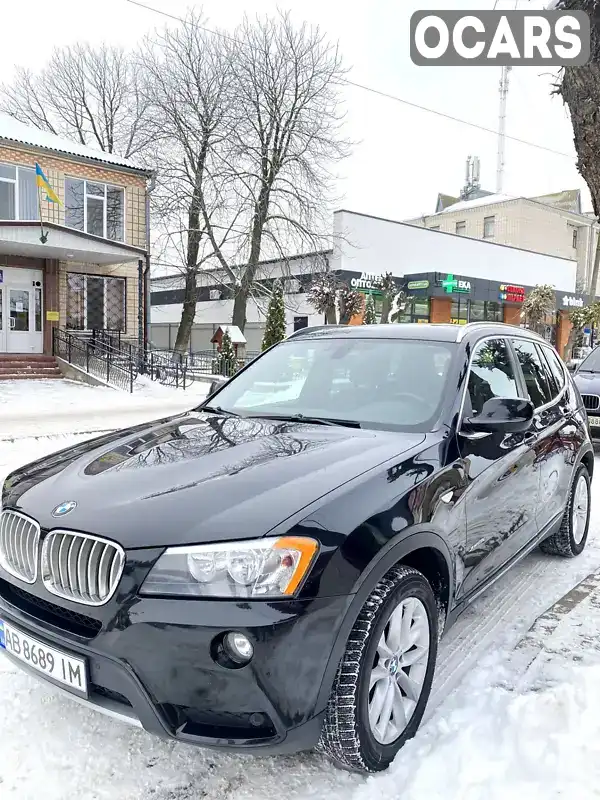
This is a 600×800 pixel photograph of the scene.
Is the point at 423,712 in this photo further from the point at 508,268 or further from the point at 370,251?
the point at 508,268

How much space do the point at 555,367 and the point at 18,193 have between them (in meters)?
18.6

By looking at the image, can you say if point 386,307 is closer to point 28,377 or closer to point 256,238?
point 256,238

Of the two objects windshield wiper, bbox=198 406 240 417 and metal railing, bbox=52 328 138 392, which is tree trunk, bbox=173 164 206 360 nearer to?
metal railing, bbox=52 328 138 392

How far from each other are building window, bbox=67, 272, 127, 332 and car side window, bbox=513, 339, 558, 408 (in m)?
18.0

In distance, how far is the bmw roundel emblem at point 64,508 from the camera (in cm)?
227

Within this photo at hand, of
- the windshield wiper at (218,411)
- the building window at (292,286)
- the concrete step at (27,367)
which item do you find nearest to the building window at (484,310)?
the building window at (292,286)

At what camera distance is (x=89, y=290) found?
20.5 metres

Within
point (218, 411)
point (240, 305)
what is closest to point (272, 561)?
point (218, 411)

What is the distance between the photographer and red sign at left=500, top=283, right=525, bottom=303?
1452 inches

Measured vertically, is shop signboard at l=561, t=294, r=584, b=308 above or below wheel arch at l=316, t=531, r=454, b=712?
above

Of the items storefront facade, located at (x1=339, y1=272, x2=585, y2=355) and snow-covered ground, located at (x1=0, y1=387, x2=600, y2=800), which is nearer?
snow-covered ground, located at (x1=0, y1=387, x2=600, y2=800)

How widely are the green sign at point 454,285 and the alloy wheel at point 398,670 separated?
102 feet

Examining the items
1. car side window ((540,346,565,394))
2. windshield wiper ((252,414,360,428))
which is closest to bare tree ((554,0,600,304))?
car side window ((540,346,565,394))

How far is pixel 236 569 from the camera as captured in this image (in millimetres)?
1972
